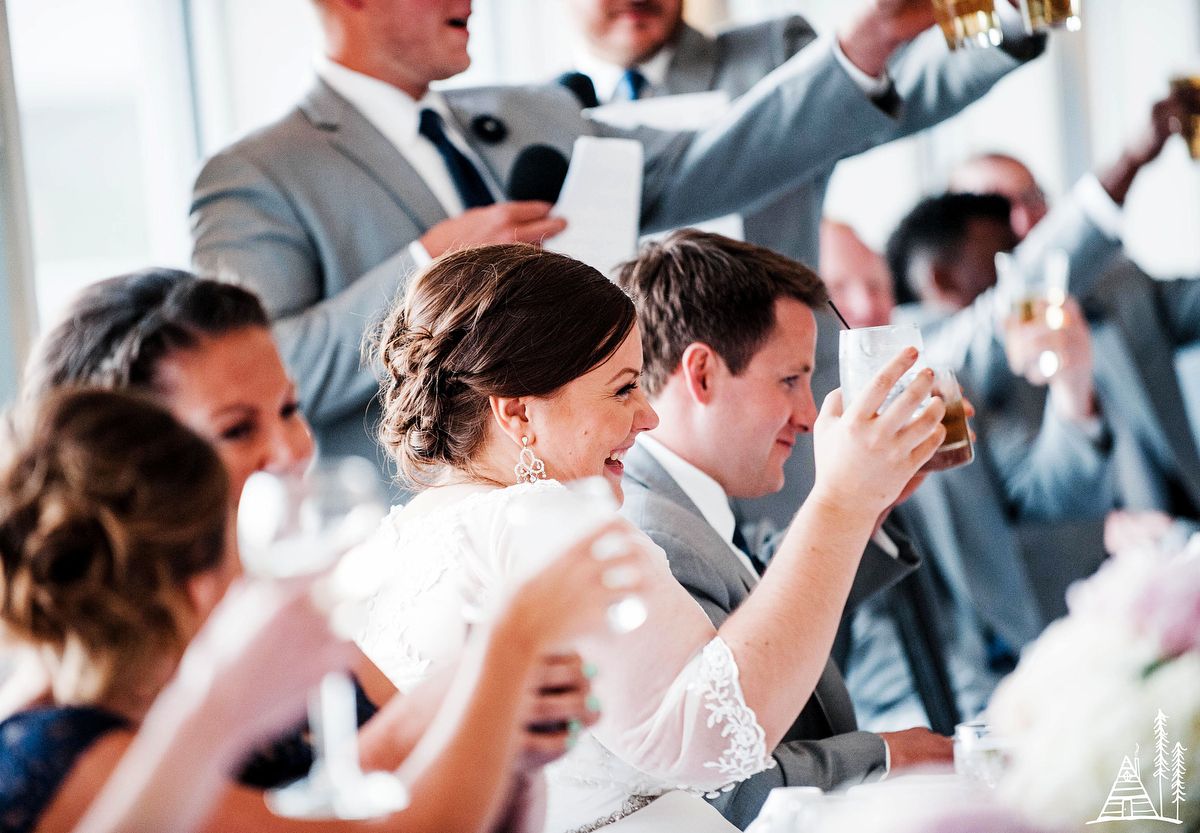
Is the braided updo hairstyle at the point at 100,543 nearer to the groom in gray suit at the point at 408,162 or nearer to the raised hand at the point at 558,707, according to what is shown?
the raised hand at the point at 558,707

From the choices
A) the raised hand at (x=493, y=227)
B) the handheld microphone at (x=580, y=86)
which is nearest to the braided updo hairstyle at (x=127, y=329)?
the raised hand at (x=493, y=227)

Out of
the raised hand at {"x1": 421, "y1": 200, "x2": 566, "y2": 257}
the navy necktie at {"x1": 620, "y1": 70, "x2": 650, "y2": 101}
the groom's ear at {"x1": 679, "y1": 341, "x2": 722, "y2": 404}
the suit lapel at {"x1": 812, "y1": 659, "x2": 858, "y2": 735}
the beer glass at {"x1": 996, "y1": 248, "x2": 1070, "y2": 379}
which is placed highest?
the navy necktie at {"x1": 620, "y1": 70, "x2": 650, "y2": 101}

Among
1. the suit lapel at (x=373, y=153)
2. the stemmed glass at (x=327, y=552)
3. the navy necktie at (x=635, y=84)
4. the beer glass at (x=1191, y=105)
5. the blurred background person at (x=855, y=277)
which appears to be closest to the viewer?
the stemmed glass at (x=327, y=552)

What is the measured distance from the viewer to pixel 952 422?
133cm

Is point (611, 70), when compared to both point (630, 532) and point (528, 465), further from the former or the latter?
point (630, 532)

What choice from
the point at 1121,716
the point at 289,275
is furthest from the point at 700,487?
the point at 1121,716

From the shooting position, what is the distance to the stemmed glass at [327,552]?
649mm

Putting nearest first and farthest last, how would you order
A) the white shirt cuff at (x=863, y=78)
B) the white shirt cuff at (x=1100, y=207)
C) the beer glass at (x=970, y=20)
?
the beer glass at (x=970, y=20) → the white shirt cuff at (x=863, y=78) → the white shirt cuff at (x=1100, y=207)

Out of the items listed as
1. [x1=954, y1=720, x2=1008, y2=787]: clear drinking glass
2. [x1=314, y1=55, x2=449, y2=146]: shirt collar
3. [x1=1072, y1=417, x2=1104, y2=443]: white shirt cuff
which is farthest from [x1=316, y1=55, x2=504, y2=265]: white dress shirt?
[x1=1072, y1=417, x2=1104, y2=443]: white shirt cuff

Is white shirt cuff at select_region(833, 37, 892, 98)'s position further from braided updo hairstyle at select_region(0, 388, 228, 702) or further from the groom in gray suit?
braided updo hairstyle at select_region(0, 388, 228, 702)

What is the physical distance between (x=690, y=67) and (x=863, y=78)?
2.15 feet

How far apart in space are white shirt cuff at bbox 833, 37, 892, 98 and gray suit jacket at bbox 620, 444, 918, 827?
3.20ft

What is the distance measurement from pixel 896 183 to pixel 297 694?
4500 millimetres

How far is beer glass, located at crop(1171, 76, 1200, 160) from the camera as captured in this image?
2588 mm
